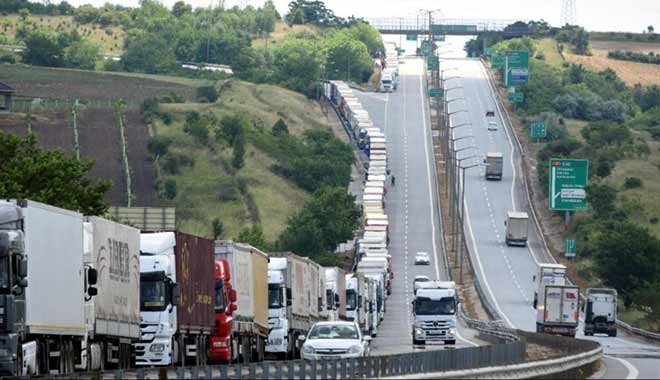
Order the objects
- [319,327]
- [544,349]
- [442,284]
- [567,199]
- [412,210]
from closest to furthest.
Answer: [319,327] < [544,349] < [442,284] < [567,199] < [412,210]

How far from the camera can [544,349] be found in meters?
75.1

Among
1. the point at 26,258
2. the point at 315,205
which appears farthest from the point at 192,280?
the point at 315,205

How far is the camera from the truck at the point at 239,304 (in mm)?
51125

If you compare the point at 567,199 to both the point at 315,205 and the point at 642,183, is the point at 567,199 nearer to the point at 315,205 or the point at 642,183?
the point at 315,205

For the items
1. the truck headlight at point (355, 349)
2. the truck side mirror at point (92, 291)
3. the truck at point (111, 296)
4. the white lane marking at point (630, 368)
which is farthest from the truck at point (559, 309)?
the truck side mirror at point (92, 291)

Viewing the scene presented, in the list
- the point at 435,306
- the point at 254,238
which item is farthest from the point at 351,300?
the point at 254,238

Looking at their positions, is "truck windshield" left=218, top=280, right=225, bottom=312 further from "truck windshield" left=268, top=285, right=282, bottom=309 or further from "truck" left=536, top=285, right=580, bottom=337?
"truck" left=536, top=285, right=580, bottom=337

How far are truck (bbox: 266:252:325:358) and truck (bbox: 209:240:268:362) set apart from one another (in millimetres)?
1241

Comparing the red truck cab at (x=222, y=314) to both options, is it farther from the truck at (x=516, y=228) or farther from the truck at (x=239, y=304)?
the truck at (x=516, y=228)

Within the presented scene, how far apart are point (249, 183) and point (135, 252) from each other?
436 ft

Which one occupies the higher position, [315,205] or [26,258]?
[26,258]

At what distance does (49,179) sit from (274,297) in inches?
916

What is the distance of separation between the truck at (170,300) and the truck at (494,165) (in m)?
144

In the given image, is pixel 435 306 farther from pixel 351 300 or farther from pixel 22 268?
pixel 22 268
